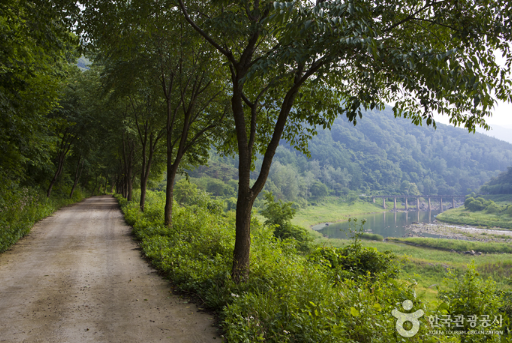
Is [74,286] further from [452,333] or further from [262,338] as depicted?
[452,333]

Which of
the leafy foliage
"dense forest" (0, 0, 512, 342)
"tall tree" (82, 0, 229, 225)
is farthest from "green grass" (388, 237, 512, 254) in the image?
"tall tree" (82, 0, 229, 225)

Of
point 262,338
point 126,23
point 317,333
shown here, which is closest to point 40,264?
point 126,23

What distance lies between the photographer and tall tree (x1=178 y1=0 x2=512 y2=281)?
3385 mm

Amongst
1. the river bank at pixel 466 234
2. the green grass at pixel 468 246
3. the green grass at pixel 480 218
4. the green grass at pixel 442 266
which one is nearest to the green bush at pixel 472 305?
the green grass at pixel 442 266

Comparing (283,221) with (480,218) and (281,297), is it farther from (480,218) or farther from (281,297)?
(480,218)

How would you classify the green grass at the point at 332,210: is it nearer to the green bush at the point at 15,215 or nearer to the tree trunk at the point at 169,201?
the green bush at the point at 15,215

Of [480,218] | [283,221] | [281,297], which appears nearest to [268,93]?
[281,297]

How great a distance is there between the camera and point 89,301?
5098 millimetres

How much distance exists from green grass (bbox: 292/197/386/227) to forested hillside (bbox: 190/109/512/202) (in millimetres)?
9170

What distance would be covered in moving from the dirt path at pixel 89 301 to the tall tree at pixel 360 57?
149cm

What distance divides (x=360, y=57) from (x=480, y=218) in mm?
108430

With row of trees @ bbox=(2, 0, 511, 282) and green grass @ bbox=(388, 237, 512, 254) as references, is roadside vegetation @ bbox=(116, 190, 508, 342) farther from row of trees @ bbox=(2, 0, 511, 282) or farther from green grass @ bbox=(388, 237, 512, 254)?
green grass @ bbox=(388, 237, 512, 254)

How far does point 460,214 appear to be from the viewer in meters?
96.8

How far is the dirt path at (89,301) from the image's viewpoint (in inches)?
155
